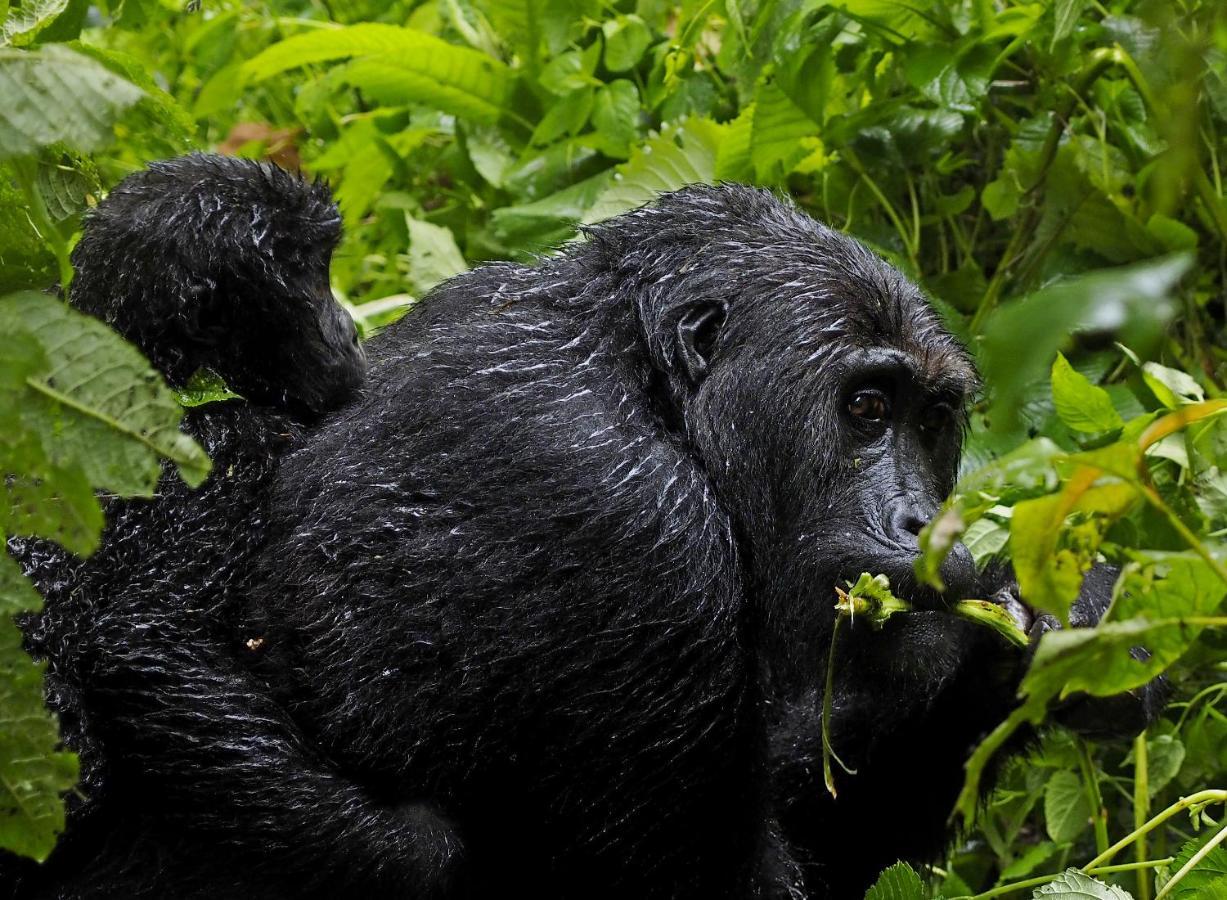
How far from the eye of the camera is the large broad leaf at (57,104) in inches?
70.2

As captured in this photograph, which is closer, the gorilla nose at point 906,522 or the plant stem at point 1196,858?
the plant stem at point 1196,858

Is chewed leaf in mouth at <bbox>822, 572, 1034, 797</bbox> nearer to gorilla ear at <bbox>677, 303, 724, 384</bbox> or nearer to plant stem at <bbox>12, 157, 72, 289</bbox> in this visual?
gorilla ear at <bbox>677, 303, 724, 384</bbox>

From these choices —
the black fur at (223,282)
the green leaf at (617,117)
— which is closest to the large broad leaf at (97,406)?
the black fur at (223,282)

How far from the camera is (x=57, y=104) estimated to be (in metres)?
1.80

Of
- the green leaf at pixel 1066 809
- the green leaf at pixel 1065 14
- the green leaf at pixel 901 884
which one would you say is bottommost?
the green leaf at pixel 1066 809

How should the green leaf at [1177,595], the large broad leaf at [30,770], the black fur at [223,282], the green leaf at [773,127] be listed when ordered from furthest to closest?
the green leaf at [773,127] < the black fur at [223,282] < the large broad leaf at [30,770] < the green leaf at [1177,595]

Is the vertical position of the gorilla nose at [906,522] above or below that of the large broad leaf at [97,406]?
below

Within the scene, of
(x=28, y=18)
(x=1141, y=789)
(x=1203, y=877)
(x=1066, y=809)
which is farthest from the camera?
(x=1066, y=809)

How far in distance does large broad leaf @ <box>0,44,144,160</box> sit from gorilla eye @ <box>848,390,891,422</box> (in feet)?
5.84

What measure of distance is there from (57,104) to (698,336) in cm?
169

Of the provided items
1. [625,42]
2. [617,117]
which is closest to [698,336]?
[617,117]

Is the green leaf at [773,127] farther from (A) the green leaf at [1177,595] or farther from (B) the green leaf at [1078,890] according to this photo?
(A) the green leaf at [1177,595]

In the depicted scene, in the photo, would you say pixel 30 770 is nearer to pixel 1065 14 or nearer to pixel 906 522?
pixel 906 522

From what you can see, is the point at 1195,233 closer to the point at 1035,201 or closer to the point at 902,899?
the point at 1035,201
